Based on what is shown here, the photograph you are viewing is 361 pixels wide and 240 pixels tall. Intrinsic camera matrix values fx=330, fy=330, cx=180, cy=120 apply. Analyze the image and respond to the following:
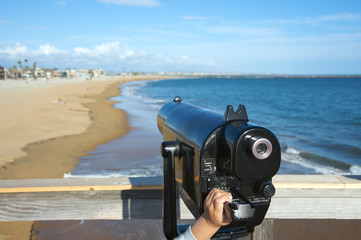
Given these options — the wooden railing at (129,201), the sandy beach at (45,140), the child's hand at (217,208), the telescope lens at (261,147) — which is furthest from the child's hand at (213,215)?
the sandy beach at (45,140)

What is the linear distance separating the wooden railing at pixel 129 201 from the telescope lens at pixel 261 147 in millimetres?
590

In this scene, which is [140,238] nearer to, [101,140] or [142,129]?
[101,140]

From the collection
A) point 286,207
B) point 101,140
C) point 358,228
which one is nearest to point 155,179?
point 286,207

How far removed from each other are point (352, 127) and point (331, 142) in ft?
17.9

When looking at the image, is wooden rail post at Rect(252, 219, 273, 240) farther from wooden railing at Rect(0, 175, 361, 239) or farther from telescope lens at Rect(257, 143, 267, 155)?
telescope lens at Rect(257, 143, 267, 155)

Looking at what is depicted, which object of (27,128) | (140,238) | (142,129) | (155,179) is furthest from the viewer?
(142,129)

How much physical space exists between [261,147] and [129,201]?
0.75 m

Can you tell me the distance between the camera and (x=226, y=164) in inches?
33.4

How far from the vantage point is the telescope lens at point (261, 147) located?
788 mm

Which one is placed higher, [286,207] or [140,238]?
[286,207]

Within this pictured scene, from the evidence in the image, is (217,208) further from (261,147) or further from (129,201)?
(129,201)

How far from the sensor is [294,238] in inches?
127

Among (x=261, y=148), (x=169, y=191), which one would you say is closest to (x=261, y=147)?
(x=261, y=148)

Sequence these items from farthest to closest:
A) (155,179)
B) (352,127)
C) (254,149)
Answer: (352,127)
(155,179)
(254,149)
